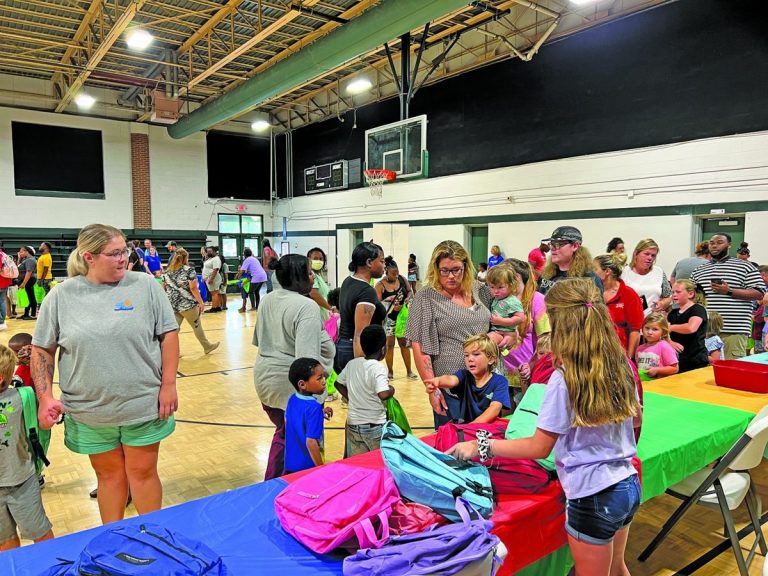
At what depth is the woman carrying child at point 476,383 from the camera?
2.65 m

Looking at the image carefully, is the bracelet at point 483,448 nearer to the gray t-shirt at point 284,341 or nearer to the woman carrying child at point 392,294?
the gray t-shirt at point 284,341

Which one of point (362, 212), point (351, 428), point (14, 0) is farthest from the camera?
point (362, 212)

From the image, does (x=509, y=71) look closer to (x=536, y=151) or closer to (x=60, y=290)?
(x=536, y=151)

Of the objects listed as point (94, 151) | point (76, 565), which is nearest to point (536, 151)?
point (76, 565)

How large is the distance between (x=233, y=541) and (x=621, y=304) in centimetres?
283

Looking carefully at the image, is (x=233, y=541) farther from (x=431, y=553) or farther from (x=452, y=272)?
(x=452, y=272)

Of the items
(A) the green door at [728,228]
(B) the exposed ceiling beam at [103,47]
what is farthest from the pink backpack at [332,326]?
(B) the exposed ceiling beam at [103,47]

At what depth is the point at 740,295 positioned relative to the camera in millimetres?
4707

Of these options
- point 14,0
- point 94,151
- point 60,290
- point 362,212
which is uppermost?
point 14,0

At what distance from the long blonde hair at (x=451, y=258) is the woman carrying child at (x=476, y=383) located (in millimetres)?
360

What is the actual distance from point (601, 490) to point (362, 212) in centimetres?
1428

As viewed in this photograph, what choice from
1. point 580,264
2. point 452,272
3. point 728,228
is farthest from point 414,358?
point 728,228

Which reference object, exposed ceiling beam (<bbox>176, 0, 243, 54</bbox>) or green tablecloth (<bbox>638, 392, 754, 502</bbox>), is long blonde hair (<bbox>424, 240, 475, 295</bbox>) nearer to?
green tablecloth (<bbox>638, 392, 754, 502</bbox>)

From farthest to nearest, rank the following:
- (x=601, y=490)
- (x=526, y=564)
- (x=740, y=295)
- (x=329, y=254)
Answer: (x=329, y=254)
(x=740, y=295)
(x=526, y=564)
(x=601, y=490)
